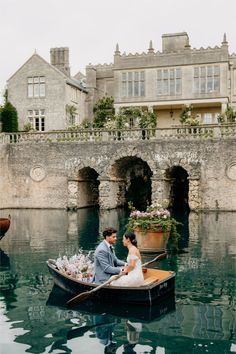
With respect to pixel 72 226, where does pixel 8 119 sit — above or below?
above

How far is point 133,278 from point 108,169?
988 inches

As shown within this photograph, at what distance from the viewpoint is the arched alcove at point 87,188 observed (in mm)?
37987

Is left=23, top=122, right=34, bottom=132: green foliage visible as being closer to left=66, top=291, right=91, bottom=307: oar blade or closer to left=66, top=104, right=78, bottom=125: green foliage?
left=66, top=104, right=78, bottom=125: green foliage

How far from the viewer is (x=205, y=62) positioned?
45656 mm

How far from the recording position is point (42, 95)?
4797cm

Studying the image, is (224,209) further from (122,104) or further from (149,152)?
(122,104)

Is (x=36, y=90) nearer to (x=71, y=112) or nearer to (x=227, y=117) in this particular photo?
(x=71, y=112)

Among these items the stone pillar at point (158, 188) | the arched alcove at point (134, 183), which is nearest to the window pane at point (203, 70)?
the arched alcove at point (134, 183)

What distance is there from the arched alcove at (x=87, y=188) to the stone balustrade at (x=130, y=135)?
104 inches

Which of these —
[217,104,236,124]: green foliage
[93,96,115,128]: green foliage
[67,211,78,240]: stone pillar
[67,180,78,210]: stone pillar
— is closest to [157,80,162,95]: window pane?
[93,96,115,128]: green foliage

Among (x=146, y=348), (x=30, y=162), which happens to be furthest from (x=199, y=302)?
(x=30, y=162)

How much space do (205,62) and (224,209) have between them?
675 inches

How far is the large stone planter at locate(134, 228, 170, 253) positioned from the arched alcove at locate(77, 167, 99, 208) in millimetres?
20038

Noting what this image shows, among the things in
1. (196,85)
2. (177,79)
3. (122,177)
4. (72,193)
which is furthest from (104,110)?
(72,193)
